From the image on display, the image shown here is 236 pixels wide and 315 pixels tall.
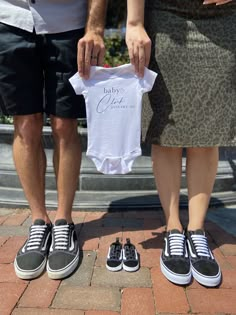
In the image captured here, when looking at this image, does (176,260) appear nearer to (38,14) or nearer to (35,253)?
(35,253)

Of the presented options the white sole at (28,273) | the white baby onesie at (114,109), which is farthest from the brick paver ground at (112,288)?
the white baby onesie at (114,109)

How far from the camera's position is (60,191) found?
240cm

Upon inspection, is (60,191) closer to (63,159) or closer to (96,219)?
(63,159)

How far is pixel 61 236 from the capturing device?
2.31 metres

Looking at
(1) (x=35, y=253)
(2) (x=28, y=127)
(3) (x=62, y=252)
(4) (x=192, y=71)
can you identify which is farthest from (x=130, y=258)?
(4) (x=192, y=71)

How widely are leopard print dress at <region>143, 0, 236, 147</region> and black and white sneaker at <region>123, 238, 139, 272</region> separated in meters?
0.58

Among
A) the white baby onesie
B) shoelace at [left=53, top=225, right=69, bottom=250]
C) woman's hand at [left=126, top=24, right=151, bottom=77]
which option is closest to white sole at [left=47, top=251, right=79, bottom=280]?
shoelace at [left=53, top=225, right=69, bottom=250]

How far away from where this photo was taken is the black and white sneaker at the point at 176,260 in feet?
6.83

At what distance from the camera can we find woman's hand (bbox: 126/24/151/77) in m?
2.05

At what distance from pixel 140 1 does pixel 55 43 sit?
1.53ft

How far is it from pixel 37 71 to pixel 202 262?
4.14 feet

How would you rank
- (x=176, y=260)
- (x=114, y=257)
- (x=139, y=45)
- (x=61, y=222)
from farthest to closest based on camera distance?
(x=61, y=222) < (x=114, y=257) < (x=176, y=260) < (x=139, y=45)

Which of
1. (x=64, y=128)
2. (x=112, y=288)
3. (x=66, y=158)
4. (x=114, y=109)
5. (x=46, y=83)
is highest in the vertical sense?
(x=46, y=83)

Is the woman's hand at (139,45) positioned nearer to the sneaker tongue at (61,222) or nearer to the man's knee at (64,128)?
the man's knee at (64,128)
